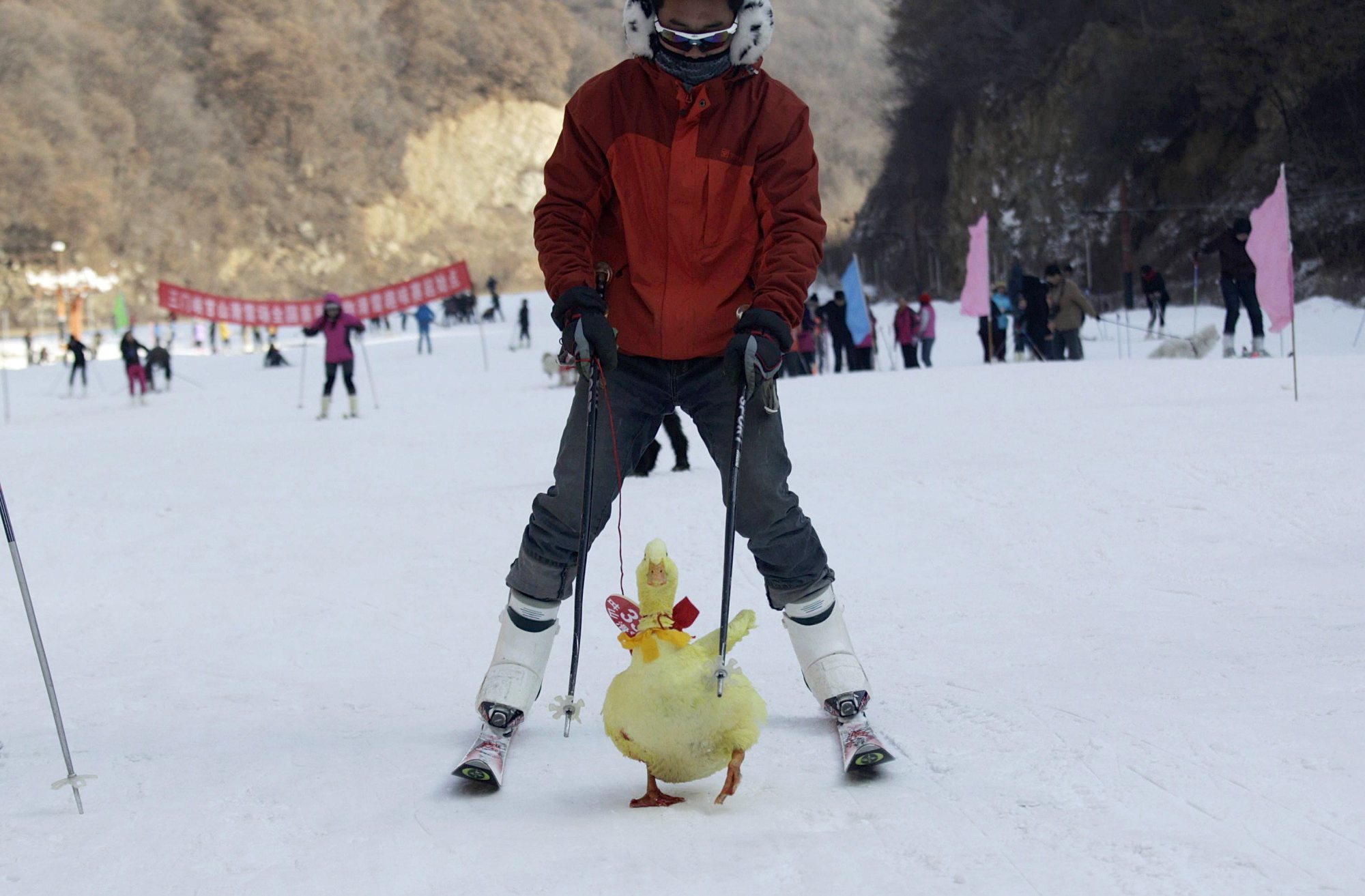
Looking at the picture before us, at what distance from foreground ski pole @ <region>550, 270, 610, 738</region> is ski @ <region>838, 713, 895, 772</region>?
0.64 m

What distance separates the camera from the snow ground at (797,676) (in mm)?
2459

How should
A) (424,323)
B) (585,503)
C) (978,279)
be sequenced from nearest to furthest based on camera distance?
(585,503)
(978,279)
(424,323)

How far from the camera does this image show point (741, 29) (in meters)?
3.00

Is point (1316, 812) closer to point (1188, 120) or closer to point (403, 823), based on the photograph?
point (403, 823)

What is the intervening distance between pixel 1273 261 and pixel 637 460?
1091cm

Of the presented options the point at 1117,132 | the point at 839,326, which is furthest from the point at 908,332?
the point at 1117,132

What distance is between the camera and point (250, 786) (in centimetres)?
305

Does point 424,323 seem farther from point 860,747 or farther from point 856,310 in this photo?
point 860,747

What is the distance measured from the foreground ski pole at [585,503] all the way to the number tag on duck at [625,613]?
0.19m

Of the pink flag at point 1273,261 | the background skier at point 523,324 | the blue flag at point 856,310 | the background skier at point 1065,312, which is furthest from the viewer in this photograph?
the background skier at point 523,324

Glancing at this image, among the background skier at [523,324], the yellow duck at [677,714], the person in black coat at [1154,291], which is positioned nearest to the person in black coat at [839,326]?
the person in black coat at [1154,291]

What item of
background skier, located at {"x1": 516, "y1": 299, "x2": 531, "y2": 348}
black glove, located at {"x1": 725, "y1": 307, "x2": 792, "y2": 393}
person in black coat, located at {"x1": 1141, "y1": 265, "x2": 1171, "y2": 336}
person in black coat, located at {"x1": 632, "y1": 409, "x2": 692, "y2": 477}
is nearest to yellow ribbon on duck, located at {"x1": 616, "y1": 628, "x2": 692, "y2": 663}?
black glove, located at {"x1": 725, "y1": 307, "x2": 792, "y2": 393}

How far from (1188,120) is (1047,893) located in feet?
105

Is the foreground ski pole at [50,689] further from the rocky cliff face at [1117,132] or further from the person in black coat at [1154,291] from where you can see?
the rocky cliff face at [1117,132]
